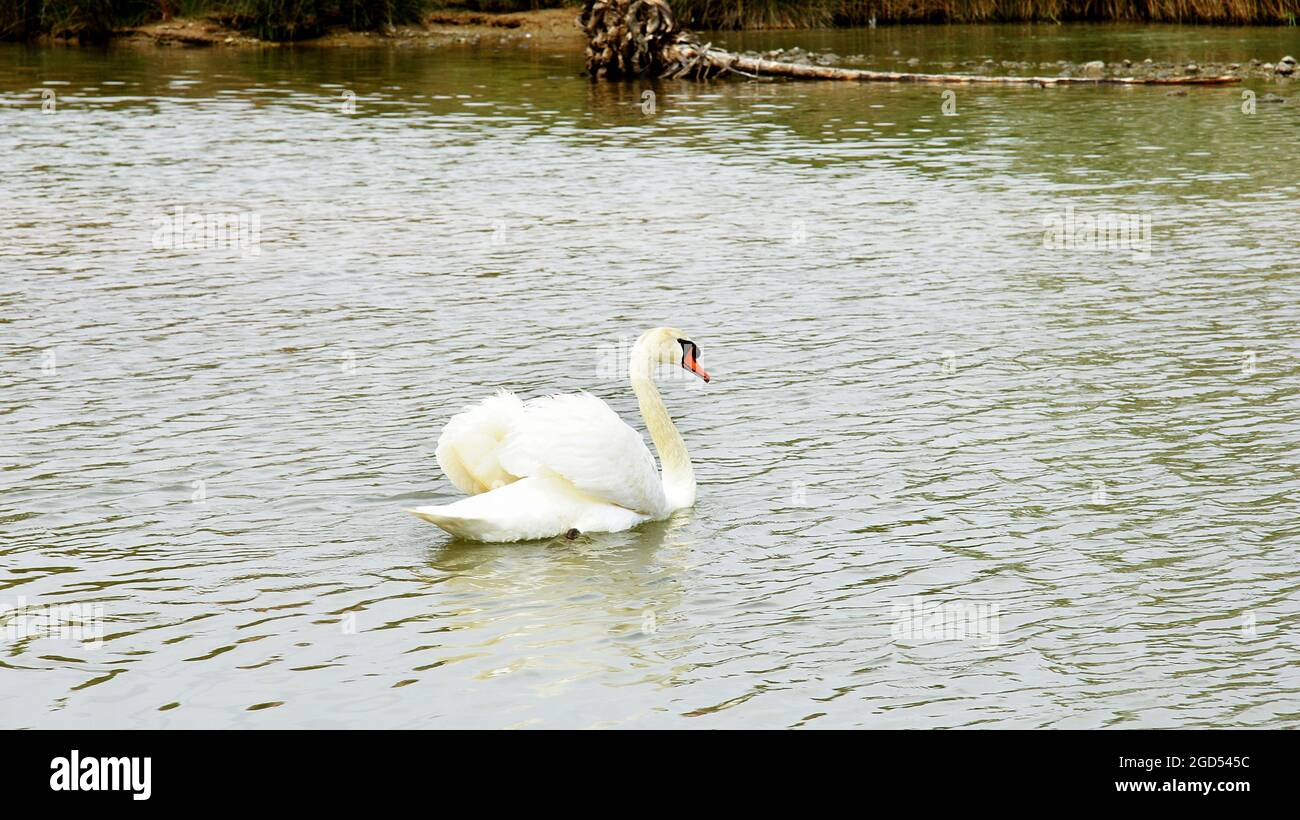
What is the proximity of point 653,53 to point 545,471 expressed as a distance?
2521cm

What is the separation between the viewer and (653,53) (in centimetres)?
3312

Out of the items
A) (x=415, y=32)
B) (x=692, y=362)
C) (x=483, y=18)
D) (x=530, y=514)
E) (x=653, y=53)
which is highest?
(x=483, y=18)

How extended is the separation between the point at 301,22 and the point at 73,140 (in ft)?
56.8

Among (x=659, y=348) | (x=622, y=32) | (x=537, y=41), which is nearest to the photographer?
(x=659, y=348)

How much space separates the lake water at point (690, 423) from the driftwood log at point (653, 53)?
8.43m

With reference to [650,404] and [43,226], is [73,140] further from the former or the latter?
[650,404]

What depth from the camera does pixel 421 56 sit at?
3759cm

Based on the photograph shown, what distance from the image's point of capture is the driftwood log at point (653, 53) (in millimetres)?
32219

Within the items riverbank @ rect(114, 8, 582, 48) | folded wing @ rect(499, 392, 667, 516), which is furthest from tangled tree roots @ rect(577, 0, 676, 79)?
folded wing @ rect(499, 392, 667, 516)

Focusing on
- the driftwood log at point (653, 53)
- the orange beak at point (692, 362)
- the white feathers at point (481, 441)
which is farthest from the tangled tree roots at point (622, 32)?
the white feathers at point (481, 441)

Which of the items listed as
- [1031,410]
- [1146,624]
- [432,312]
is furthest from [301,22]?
[1146,624]

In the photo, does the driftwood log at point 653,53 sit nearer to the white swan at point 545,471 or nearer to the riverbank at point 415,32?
the riverbank at point 415,32

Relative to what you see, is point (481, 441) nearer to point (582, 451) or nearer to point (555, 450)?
point (555, 450)

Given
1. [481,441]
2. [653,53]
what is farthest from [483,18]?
[481,441]
